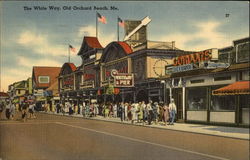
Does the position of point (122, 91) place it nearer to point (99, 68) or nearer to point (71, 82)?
point (99, 68)

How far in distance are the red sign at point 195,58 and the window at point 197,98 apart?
6.49 ft

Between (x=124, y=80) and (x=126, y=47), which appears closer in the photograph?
(x=124, y=80)

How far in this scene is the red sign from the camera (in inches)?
736

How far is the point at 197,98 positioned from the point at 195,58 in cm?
333

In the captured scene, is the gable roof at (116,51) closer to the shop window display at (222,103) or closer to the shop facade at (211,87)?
the shop facade at (211,87)

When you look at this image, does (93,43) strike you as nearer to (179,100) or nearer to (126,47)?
(126,47)

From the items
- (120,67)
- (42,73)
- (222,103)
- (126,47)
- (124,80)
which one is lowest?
(222,103)

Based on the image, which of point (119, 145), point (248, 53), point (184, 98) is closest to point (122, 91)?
point (184, 98)

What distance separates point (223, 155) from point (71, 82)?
136 ft

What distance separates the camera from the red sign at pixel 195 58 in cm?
1870

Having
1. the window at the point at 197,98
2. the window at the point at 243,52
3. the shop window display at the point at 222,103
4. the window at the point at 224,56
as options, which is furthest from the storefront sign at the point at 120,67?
the window at the point at 243,52

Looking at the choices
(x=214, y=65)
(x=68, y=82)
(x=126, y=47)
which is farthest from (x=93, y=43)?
(x=214, y=65)

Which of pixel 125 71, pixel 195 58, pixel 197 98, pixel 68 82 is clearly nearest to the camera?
pixel 195 58

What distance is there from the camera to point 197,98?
866 inches
